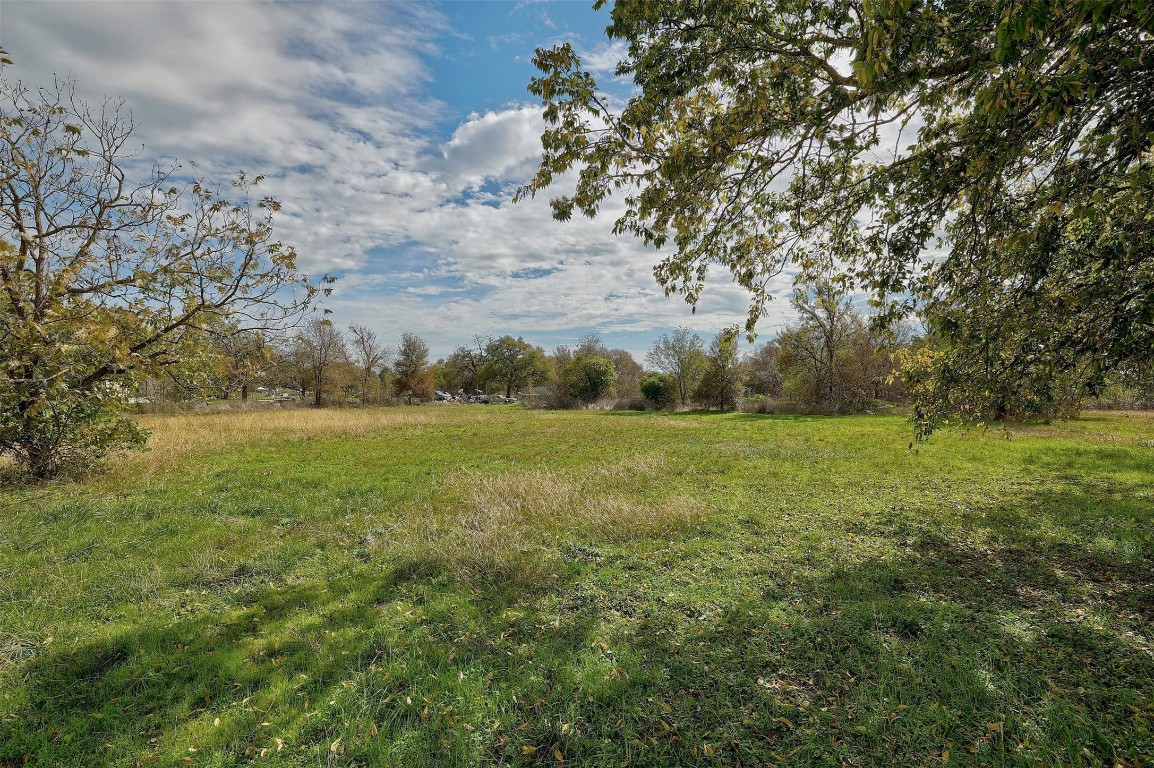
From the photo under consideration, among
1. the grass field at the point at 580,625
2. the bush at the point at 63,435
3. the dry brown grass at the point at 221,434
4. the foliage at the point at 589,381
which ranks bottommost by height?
the grass field at the point at 580,625

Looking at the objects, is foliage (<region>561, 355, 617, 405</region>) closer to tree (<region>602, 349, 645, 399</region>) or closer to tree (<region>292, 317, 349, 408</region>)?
tree (<region>602, 349, 645, 399</region>)

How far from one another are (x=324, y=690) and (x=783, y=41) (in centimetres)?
680

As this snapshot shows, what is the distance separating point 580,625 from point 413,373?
51.5m

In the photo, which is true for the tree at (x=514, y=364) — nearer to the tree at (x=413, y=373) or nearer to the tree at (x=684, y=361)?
the tree at (x=413, y=373)

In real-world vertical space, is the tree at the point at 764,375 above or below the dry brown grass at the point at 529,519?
above

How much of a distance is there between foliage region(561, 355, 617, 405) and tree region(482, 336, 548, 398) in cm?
2184

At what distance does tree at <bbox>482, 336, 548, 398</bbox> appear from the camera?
2464 inches

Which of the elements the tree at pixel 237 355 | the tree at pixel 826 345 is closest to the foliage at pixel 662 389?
the tree at pixel 826 345

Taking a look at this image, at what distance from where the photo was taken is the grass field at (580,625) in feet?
9.55

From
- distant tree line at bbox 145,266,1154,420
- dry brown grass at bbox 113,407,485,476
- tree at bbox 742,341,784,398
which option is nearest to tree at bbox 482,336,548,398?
distant tree line at bbox 145,266,1154,420

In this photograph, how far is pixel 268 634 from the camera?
13.4 ft

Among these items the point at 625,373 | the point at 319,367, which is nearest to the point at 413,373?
the point at 319,367

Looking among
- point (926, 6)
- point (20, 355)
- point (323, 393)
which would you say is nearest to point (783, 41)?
point (926, 6)

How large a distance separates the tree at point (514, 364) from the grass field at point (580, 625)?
53555 mm
